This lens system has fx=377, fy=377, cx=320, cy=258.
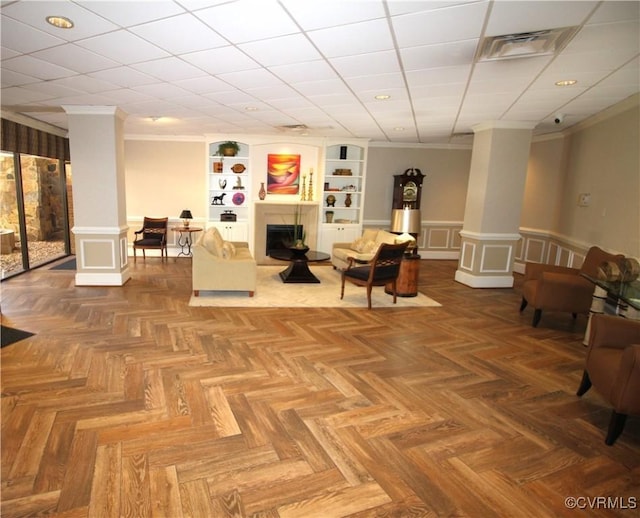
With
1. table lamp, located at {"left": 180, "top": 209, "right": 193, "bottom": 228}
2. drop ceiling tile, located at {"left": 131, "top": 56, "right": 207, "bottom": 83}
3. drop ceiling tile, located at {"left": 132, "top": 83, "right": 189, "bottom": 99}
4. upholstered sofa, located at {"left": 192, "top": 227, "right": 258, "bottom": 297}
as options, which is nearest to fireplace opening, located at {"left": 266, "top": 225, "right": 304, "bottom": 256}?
table lamp, located at {"left": 180, "top": 209, "right": 193, "bottom": 228}

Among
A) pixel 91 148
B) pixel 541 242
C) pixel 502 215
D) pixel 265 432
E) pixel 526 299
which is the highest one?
pixel 91 148

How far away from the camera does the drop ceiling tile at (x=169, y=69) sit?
334cm

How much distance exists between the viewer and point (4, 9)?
2424 millimetres

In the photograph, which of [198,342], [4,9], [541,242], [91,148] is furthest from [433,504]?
[541,242]

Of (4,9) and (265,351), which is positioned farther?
(265,351)

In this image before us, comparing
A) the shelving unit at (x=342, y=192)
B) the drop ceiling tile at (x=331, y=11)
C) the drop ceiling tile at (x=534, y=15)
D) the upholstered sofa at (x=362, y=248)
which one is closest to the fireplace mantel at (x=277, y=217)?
the shelving unit at (x=342, y=192)

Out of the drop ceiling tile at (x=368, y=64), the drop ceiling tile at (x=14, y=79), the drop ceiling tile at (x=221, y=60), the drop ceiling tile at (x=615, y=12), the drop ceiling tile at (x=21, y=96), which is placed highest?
the drop ceiling tile at (x=615, y=12)

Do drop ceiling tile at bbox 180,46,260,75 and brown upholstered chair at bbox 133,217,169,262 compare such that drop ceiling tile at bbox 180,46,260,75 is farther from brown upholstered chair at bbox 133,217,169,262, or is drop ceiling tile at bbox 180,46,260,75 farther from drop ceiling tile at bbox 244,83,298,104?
brown upholstered chair at bbox 133,217,169,262

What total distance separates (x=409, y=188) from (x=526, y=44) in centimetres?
535

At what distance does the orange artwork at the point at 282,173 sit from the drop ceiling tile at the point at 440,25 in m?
5.36

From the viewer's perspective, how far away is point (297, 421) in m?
2.45

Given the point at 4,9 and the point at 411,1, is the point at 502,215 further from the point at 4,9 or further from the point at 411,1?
the point at 4,9

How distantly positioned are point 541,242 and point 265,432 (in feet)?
21.2

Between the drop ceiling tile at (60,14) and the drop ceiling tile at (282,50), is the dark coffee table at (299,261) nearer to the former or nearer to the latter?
the drop ceiling tile at (282,50)
